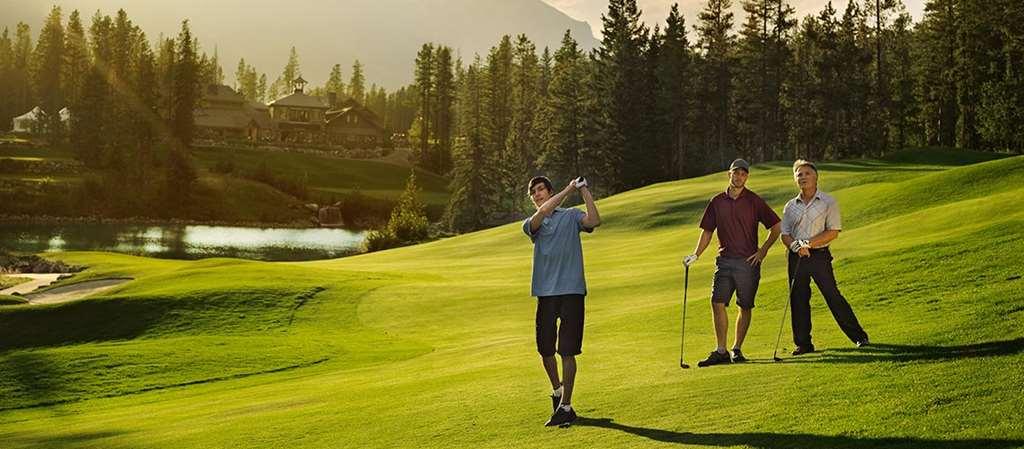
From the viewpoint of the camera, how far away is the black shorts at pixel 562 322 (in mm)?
11781

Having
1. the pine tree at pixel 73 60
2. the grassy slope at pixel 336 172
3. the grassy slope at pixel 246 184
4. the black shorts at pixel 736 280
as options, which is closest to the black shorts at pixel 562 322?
the black shorts at pixel 736 280

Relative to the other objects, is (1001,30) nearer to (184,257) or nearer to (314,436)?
(184,257)

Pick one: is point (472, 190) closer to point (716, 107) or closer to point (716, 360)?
point (716, 107)

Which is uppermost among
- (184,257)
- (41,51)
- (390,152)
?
(41,51)

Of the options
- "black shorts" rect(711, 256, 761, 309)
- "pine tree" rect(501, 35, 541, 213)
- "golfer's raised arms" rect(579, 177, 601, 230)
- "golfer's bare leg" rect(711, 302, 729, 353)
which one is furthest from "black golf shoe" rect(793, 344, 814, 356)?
"pine tree" rect(501, 35, 541, 213)

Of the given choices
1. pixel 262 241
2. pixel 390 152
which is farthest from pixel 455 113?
pixel 262 241

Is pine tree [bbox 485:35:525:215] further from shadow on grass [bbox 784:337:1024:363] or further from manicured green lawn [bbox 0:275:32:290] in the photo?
shadow on grass [bbox 784:337:1024:363]

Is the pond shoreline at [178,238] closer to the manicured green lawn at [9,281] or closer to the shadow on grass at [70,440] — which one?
the manicured green lawn at [9,281]

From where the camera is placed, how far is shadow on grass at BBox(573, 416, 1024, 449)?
8614 mm

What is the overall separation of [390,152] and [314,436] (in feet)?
510

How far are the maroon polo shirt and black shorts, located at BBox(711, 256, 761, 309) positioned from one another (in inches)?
4.8

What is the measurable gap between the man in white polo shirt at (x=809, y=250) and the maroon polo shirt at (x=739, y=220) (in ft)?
1.20

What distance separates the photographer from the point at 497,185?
10375 cm

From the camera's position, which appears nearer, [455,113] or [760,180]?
[760,180]
